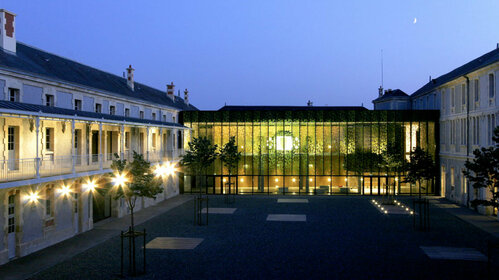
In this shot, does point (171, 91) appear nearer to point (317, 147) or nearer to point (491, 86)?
point (317, 147)

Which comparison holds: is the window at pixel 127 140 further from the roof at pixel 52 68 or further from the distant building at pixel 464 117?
the distant building at pixel 464 117

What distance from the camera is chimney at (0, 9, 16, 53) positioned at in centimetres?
2147

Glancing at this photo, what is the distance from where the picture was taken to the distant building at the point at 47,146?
59.9 ft

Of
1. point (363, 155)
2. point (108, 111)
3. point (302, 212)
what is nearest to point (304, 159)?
point (363, 155)

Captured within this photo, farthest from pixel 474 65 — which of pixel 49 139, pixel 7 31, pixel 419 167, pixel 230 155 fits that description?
pixel 7 31

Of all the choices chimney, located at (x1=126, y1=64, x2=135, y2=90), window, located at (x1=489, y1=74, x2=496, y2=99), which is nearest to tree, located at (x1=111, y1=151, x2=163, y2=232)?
chimney, located at (x1=126, y1=64, x2=135, y2=90)

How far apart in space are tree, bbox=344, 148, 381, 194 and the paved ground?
1139 cm

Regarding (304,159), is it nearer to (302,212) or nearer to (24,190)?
(302,212)

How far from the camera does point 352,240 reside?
68.5 ft

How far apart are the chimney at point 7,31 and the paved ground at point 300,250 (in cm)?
1099

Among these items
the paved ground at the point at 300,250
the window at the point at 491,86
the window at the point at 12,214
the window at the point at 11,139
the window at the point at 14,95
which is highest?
the window at the point at 491,86

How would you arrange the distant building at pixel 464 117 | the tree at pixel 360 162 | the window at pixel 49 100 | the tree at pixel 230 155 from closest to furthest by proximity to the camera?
1. the window at pixel 49 100
2. the distant building at pixel 464 117
3. the tree at pixel 230 155
4. the tree at pixel 360 162

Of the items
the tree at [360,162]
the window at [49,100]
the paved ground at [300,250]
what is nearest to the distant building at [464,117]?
the paved ground at [300,250]

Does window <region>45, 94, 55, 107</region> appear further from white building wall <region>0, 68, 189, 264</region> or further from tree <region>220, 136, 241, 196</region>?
tree <region>220, 136, 241, 196</region>
